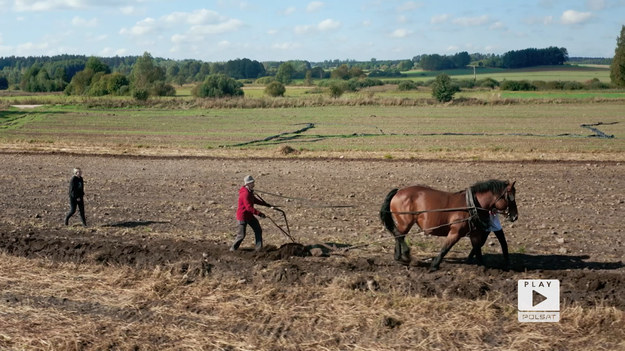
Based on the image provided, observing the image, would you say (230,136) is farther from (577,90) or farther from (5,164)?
(577,90)

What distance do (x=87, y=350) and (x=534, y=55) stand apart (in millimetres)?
158410

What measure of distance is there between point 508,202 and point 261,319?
15.2ft

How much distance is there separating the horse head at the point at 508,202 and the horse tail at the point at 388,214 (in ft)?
6.08

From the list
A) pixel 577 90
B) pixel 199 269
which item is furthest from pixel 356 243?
pixel 577 90

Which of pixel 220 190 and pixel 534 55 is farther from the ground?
pixel 534 55

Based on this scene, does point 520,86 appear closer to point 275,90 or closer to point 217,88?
point 275,90

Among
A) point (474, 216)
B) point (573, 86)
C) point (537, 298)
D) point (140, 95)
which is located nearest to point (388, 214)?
point (474, 216)

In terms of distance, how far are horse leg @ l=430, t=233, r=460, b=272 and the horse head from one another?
87 centimetres

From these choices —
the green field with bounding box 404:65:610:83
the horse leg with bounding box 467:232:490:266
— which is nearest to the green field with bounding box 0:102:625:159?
the horse leg with bounding box 467:232:490:266

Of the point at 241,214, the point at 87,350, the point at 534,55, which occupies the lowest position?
the point at 87,350

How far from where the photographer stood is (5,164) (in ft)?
81.8

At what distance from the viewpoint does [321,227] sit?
14.7 meters

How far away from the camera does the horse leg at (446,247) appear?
1116cm

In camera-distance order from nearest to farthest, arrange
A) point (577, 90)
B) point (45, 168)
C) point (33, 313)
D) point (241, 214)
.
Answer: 1. point (33, 313)
2. point (241, 214)
3. point (45, 168)
4. point (577, 90)
